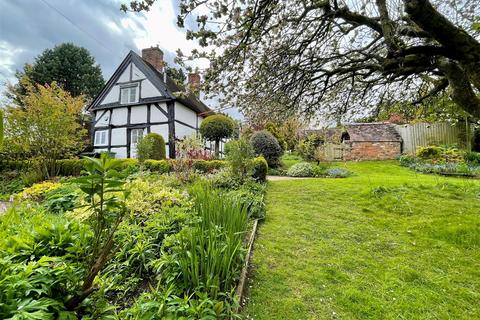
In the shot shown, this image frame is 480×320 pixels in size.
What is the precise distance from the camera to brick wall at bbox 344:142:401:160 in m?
16.8

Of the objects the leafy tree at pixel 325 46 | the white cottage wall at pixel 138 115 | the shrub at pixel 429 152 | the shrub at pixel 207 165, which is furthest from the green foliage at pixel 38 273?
the shrub at pixel 429 152

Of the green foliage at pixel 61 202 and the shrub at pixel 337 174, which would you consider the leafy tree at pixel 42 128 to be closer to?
the green foliage at pixel 61 202

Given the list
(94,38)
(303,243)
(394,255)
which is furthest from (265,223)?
(94,38)

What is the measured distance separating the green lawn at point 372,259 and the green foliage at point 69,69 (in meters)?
→ 26.2

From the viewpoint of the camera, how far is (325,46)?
15.1 feet

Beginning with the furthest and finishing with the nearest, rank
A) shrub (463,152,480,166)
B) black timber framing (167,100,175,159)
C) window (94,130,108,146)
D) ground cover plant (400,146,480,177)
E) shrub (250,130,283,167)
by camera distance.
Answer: window (94,130,108,146)
black timber framing (167,100,175,159)
shrub (250,130,283,167)
shrub (463,152,480,166)
ground cover plant (400,146,480,177)

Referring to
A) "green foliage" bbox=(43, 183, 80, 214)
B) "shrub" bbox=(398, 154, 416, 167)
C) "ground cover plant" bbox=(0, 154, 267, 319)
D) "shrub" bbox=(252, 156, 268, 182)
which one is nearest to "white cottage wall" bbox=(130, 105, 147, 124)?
"shrub" bbox=(252, 156, 268, 182)

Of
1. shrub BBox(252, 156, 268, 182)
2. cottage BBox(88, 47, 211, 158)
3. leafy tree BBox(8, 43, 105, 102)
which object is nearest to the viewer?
shrub BBox(252, 156, 268, 182)

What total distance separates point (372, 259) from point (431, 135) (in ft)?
54.2

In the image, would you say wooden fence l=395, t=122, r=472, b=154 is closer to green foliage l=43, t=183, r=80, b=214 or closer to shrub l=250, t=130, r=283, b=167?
shrub l=250, t=130, r=283, b=167

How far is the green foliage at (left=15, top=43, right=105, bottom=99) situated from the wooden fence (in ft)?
90.0

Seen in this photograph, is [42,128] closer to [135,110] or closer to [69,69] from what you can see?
[135,110]

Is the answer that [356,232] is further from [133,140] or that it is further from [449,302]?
[133,140]

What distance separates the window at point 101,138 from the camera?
17.1 m
